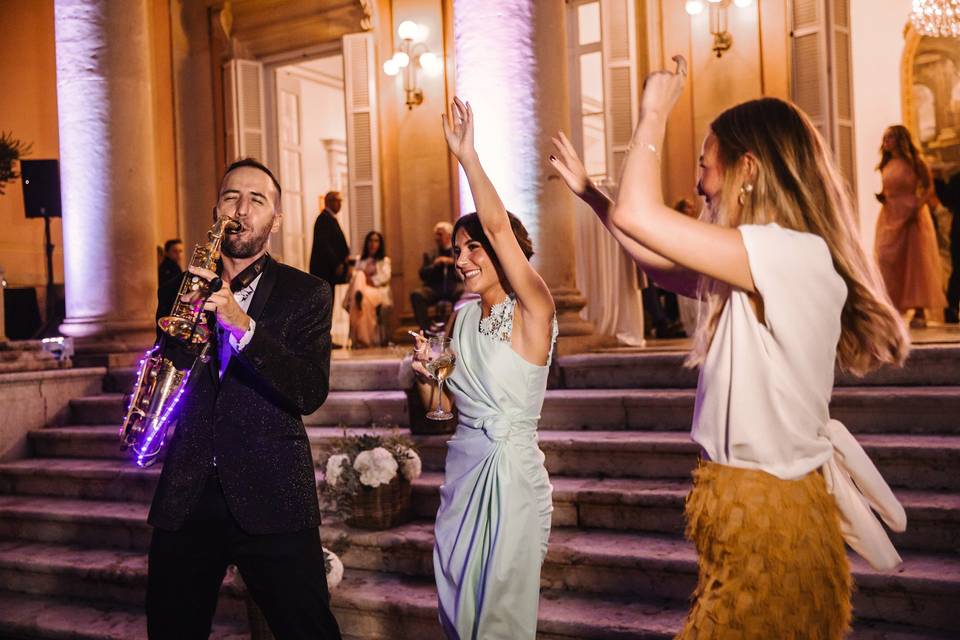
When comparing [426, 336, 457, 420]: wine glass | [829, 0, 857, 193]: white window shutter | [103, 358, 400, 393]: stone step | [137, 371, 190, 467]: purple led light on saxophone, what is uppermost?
[829, 0, 857, 193]: white window shutter

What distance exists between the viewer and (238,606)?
4371 mm

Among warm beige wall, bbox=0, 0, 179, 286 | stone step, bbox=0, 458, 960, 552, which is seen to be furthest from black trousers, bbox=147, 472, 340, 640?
warm beige wall, bbox=0, 0, 179, 286

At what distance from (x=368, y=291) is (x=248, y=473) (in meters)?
7.67

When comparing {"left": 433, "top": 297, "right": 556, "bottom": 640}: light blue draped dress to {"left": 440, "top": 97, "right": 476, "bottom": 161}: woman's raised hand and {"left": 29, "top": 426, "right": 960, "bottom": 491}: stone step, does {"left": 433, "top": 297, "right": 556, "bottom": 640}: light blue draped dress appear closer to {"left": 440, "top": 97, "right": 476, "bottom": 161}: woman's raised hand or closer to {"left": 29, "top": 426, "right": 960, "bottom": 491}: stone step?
{"left": 440, "top": 97, "right": 476, "bottom": 161}: woman's raised hand

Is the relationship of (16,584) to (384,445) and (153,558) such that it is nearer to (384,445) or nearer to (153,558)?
(384,445)

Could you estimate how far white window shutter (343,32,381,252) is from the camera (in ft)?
36.6

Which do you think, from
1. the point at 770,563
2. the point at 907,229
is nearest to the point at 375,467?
the point at 770,563

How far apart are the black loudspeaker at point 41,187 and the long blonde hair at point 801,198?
898 centimetres

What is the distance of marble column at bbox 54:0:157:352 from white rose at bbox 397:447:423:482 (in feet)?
12.2

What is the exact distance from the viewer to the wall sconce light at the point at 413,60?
10641mm

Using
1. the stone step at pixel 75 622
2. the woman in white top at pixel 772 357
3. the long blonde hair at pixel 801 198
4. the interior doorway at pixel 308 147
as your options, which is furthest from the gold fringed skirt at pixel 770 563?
the interior doorway at pixel 308 147

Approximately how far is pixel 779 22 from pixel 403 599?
26.3 ft

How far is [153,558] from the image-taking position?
251cm

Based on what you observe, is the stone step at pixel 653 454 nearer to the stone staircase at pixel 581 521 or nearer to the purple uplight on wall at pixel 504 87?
the stone staircase at pixel 581 521
